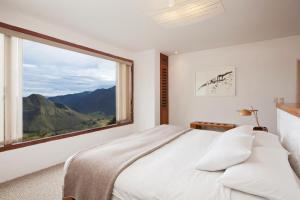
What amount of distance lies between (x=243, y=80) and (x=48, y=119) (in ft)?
13.2

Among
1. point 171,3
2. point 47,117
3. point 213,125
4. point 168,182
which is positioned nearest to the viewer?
point 168,182

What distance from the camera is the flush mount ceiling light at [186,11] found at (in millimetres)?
2037

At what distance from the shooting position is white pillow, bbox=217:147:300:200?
0.85 m

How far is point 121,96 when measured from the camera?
4.05 meters

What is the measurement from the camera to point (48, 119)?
9.38 ft

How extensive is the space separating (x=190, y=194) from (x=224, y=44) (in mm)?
3483

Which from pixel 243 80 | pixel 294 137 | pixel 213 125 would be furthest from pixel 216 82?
pixel 294 137

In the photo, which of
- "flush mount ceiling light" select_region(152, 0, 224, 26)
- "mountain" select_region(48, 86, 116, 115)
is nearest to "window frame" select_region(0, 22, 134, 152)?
"mountain" select_region(48, 86, 116, 115)

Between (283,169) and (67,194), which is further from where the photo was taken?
(67,194)

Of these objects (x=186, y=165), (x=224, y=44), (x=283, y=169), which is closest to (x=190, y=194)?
(x=186, y=165)

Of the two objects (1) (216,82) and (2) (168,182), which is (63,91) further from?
(1) (216,82)

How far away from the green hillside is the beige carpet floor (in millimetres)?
613

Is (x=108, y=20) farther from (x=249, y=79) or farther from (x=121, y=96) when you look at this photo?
(x=249, y=79)

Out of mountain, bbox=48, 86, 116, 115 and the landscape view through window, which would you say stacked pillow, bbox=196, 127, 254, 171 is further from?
mountain, bbox=48, 86, 116, 115
